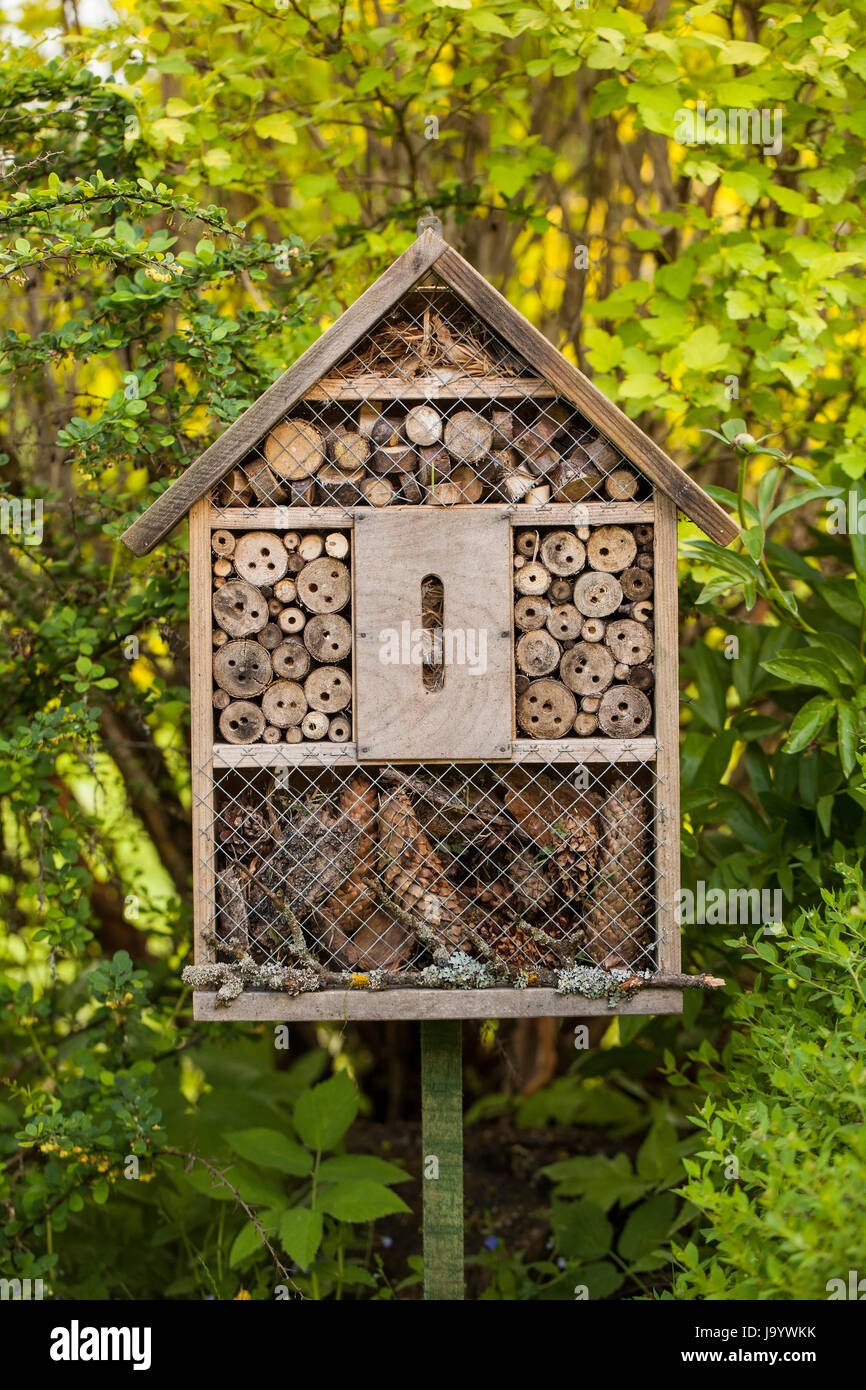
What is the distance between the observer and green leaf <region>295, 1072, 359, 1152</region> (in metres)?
2.86

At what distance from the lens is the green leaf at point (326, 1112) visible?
2.86 metres

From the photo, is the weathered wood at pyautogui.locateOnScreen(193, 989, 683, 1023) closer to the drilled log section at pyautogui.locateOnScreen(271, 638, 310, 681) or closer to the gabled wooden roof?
the drilled log section at pyautogui.locateOnScreen(271, 638, 310, 681)

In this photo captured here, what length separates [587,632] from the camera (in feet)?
7.47

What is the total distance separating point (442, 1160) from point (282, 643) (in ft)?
3.90

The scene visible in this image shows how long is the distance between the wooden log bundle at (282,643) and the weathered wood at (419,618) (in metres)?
0.07

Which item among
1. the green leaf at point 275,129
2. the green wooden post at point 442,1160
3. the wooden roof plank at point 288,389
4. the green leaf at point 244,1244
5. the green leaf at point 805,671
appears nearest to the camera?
the wooden roof plank at point 288,389

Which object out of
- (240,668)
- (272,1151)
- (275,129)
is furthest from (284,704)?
(275,129)

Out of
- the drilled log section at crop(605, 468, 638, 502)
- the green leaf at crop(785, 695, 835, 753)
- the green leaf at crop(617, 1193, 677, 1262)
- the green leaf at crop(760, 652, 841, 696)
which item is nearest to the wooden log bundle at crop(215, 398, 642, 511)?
the drilled log section at crop(605, 468, 638, 502)

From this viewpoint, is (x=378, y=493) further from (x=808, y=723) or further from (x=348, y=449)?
(x=808, y=723)

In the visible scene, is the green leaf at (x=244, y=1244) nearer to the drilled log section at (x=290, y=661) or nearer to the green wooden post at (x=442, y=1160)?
the green wooden post at (x=442, y=1160)

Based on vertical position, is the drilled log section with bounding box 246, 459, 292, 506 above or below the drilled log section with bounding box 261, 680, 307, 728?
above

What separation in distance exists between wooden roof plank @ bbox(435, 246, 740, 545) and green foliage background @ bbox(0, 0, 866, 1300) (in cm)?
24

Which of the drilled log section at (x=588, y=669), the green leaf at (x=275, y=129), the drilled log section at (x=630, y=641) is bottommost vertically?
the drilled log section at (x=588, y=669)

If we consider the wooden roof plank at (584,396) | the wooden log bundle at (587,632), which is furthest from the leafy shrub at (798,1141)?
the wooden roof plank at (584,396)
